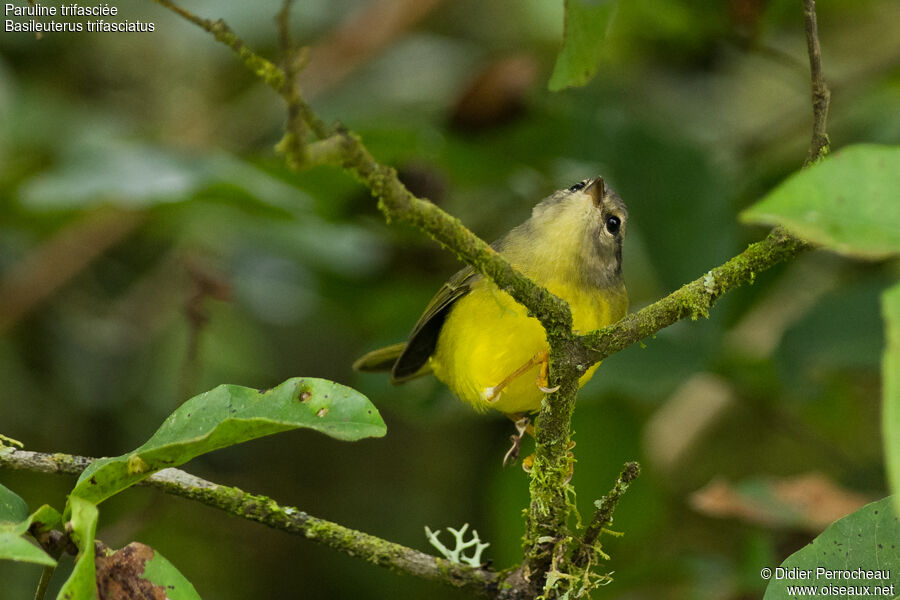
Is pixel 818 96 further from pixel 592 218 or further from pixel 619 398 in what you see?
pixel 619 398

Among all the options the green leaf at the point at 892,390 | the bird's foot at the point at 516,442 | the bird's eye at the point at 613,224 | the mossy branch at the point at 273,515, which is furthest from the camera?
the bird's eye at the point at 613,224

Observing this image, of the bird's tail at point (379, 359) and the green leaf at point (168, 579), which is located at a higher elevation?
the bird's tail at point (379, 359)

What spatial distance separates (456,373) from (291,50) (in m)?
2.19

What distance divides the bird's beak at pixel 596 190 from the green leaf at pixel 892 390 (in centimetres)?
→ 231

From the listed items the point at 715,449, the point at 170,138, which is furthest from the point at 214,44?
the point at 715,449

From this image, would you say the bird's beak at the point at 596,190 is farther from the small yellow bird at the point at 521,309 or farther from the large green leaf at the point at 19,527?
the large green leaf at the point at 19,527

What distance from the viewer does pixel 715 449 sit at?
202 inches

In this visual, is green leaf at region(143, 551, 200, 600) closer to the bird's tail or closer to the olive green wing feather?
the olive green wing feather

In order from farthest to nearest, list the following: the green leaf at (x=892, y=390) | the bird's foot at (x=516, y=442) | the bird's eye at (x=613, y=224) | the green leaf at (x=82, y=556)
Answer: the bird's eye at (x=613, y=224), the bird's foot at (x=516, y=442), the green leaf at (x=82, y=556), the green leaf at (x=892, y=390)

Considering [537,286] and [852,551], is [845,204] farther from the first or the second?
[852,551]

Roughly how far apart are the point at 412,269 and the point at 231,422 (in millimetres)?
2807

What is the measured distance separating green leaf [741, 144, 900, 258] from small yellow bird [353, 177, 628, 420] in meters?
1.74

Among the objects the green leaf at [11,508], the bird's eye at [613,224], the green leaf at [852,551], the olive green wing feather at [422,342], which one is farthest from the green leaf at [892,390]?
the bird's eye at [613,224]

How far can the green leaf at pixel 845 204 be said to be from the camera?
3.48 feet
